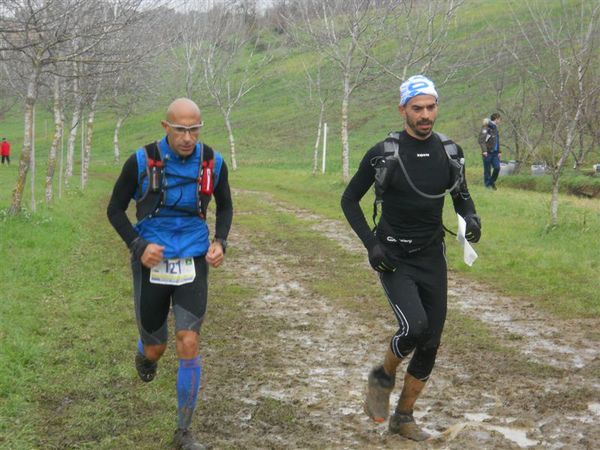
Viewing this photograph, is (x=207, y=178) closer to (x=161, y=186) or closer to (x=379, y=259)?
(x=161, y=186)

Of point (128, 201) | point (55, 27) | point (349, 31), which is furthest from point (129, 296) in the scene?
point (349, 31)

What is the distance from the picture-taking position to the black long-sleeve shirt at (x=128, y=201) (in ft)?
16.8

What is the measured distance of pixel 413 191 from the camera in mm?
5152

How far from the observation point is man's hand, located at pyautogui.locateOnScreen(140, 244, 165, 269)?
495 centimetres

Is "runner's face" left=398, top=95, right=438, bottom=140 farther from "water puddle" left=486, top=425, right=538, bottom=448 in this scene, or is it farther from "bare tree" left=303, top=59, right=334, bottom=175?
"bare tree" left=303, top=59, right=334, bottom=175

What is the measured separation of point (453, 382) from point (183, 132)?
9.77 feet

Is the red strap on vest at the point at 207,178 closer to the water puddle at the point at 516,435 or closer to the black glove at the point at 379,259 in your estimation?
the black glove at the point at 379,259

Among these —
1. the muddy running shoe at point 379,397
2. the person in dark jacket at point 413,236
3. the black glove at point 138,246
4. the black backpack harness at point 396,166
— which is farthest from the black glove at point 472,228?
the black glove at point 138,246

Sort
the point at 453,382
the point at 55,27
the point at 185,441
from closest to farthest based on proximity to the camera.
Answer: the point at 185,441
the point at 453,382
the point at 55,27

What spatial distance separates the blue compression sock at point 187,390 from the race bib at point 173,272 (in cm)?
50

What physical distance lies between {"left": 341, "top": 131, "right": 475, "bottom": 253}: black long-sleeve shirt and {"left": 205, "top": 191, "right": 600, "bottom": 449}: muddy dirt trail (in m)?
1.28

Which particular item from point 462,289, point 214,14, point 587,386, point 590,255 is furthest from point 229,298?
point 214,14

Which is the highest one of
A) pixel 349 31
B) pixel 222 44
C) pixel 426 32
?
pixel 222 44

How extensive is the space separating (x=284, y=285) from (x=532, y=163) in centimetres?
2029
